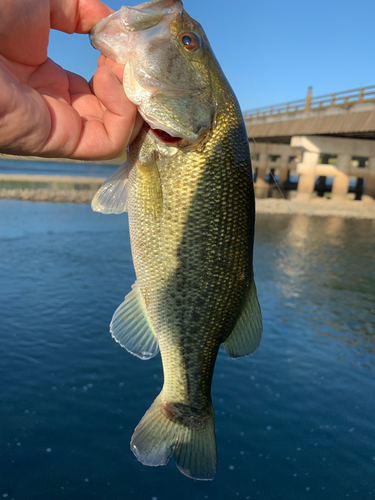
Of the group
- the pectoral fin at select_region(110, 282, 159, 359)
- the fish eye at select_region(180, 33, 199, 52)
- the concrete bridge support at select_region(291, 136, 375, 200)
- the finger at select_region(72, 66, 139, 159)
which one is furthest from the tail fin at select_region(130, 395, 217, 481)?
the concrete bridge support at select_region(291, 136, 375, 200)

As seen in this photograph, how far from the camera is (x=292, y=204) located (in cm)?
2667

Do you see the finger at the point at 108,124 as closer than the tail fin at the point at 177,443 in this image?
Yes

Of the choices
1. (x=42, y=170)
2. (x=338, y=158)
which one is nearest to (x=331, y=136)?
(x=338, y=158)

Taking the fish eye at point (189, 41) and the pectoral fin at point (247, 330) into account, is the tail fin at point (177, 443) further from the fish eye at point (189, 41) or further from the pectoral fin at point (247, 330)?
the fish eye at point (189, 41)

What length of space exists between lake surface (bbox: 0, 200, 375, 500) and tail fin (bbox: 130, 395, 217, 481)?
196 cm

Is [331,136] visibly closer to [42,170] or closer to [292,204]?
[292,204]

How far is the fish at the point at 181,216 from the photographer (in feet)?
6.64

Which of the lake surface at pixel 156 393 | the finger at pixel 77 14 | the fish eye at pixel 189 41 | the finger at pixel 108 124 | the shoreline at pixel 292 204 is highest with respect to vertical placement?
the finger at pixel 77 14

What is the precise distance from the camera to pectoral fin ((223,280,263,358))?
8.03ft

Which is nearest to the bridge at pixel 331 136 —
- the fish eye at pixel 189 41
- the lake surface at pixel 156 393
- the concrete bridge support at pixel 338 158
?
the concrete bridge support at pixel 338 158

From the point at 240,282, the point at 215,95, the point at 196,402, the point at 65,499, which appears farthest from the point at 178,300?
the point at 65,499

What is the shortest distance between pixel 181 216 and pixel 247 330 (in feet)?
2.84

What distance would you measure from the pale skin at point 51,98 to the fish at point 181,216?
11cm

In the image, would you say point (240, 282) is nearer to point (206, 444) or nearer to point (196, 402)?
point (196, 402)
